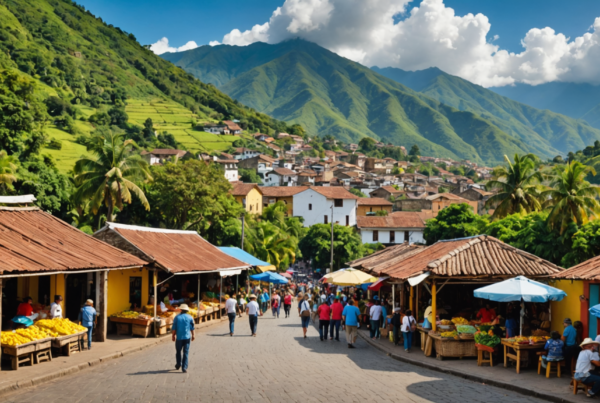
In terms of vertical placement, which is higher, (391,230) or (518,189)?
(518,189)

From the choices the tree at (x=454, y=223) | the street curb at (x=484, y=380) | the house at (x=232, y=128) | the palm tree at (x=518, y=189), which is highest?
the house at (x=232, y=128)

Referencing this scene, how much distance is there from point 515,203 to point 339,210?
1591 inches

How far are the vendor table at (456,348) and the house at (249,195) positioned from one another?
62.7 metres

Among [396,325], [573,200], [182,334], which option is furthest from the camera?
[573,200]

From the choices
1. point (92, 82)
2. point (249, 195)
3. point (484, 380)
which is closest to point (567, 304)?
point (484, 380)

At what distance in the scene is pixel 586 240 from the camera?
1188 inches

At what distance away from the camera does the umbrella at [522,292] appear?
43.1 ft

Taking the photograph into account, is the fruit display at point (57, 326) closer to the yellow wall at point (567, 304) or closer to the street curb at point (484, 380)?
the street curb at point (484, 380)

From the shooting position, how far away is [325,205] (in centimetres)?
8469

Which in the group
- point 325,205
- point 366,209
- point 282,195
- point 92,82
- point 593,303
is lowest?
point 593,303

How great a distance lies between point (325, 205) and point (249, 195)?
12.0 m

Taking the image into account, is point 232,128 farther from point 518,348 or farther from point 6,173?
point 518,348

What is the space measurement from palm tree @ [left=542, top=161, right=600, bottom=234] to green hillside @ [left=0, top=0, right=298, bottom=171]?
2597 inches

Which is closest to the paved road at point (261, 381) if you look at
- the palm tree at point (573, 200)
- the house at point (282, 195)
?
the palm tree at point (573, 200)
